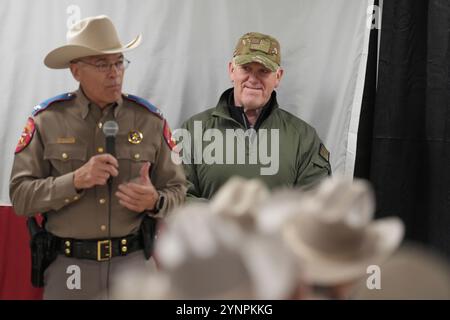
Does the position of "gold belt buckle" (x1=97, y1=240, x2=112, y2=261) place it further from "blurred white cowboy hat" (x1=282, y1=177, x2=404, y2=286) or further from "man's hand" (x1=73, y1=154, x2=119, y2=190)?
"blurred white cowboy hat" (x1=282, y1=177, x2=404, y2=286)

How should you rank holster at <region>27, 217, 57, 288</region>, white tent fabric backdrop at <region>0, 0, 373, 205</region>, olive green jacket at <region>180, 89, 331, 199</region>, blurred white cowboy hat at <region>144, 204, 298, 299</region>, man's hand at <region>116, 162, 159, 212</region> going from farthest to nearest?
white tent fabric backdrop at <region>0, 0, 373, 205</region> < olive green jacket at <region>180, 89, 331, 199</region> < holster at <region>27, 217, 57, 288</region> < man's hand at <region>116, 162, 159, 212</region> < blurred white cowboy hat at <region>144, 204, 298, 299</region>

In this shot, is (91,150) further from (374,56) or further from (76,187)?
(374,56)

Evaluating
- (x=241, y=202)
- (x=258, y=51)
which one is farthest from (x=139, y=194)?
(x=241, y=202)

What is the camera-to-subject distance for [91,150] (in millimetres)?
2385

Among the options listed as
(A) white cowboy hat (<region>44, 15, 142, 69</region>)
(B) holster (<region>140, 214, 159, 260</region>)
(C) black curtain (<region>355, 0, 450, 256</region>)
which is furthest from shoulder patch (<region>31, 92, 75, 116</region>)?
(C) black curtain (<region>355, 0, 450, 256</region>)

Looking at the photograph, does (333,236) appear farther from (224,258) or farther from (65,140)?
(65,140)

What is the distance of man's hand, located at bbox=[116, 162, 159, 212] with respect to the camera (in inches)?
88.7

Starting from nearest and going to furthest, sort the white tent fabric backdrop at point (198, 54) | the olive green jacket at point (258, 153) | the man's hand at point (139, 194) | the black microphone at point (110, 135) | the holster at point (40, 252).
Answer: the black microphone at point (110, 135), the man's hand at point (139, 194), the holster at point (40, 252), the olive green jacket at point (258, 153), the white tent fabric backdrop at point (198, 54)

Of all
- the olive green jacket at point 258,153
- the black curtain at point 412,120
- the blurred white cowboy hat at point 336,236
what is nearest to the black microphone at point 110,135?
the olive green jacket at point 258,153

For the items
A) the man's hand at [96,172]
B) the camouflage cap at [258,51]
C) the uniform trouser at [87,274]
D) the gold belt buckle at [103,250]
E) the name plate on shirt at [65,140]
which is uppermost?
the camouflage cap at [258,51]

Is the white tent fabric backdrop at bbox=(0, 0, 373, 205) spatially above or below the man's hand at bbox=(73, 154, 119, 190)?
above

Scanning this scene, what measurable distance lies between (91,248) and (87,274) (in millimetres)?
99

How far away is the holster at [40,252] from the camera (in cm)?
235

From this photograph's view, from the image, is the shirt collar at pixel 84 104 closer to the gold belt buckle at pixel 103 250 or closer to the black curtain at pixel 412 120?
the gold belt buckle at pixel 103 250
